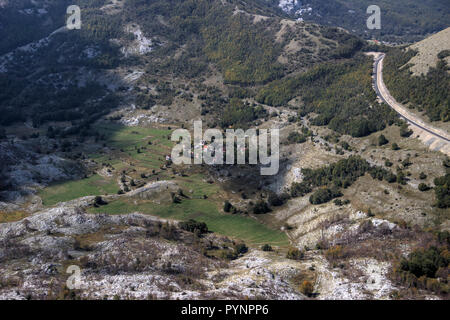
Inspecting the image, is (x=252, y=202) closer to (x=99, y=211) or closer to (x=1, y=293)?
(x=99, y=211)

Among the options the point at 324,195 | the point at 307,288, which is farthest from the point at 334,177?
the point at 307,288

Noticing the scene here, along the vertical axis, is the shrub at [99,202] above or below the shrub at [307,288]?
above

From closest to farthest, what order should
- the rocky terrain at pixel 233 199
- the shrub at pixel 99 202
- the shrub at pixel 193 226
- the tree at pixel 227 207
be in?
the rocky terrain at pixel 233 199 < the shrub at pixel 193 226 < the shrub at pixel 99 202 < the tree at pixel 227 207

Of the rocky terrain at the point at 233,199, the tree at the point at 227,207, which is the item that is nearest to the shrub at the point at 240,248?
the rocky terrain at the point at 233,199

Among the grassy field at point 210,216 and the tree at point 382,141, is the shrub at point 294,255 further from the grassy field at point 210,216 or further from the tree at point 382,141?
the tree at point 382,141

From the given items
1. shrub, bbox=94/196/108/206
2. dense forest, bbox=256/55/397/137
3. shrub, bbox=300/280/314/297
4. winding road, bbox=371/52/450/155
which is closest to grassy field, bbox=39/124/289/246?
shrub, bbox=94/196/108/206

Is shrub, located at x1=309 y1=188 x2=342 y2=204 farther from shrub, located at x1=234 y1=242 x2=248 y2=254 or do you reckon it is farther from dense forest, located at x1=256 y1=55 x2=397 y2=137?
dense forest, located at x1=256 y1=55 x2=397 y2=137
